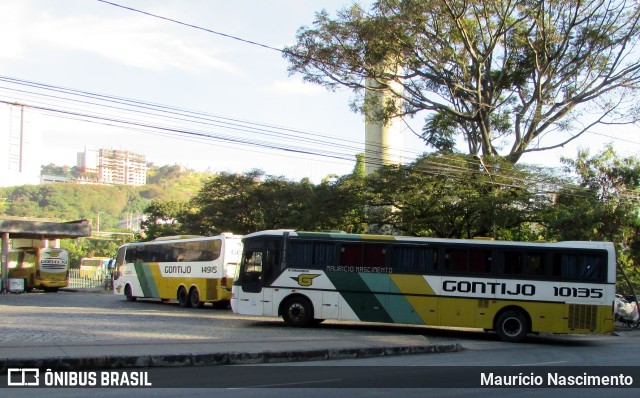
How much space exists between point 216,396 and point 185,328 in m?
9.59

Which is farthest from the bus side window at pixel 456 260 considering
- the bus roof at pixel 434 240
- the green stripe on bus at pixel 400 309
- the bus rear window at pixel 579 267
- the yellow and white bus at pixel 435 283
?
the bus rear window at pixel 579 267

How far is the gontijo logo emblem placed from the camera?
19.8 metres

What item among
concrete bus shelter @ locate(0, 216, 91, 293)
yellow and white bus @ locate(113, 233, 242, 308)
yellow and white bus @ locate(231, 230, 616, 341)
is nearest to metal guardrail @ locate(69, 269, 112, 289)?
concrete bus shelter @ locate(0, 216, 91, 293)

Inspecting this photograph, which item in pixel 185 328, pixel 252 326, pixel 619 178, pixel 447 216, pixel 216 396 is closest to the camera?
pixel 216 396

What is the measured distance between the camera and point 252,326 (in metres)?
19.6

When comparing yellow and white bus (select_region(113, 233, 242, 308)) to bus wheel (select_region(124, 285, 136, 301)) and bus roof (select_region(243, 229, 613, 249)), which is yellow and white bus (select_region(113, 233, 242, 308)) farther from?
bus roof (select_region(243, 229, 613, 249))

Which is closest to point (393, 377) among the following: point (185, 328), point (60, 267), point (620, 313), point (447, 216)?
point (185, 328)

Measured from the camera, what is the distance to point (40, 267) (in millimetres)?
40812

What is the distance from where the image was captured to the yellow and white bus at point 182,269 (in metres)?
26.0

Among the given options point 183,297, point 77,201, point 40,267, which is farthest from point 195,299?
point 77,201

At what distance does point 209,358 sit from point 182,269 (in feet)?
54.1

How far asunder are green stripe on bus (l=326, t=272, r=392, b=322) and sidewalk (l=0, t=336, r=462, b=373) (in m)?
3.53

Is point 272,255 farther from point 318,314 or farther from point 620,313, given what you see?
point 620,313

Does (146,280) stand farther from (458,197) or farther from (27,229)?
(458,197)
